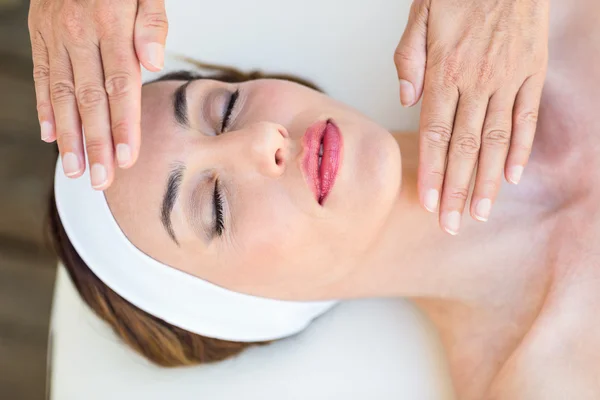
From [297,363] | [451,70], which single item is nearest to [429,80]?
[451,70]

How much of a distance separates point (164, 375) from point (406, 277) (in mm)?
753

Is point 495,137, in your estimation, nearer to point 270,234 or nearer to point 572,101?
point 572,101

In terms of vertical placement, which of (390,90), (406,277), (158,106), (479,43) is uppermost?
(479,43)

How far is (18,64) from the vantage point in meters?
1.88

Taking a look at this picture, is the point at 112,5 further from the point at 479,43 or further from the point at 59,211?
the point at 479,43

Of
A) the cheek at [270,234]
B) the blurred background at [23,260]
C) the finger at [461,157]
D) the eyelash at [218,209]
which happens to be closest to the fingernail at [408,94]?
the finger at [461,157]

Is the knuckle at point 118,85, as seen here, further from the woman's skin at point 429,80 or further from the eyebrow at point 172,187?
the eyebrow at point 172,187

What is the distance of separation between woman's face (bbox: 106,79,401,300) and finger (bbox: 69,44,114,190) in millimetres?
160

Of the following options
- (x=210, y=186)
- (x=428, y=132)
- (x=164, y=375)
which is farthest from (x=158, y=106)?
(x=164, y=375)

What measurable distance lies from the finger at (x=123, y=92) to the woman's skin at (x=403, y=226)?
0.16 meters

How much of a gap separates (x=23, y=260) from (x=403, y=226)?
119cm

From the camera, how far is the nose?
3.69ft

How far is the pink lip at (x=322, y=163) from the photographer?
113cm

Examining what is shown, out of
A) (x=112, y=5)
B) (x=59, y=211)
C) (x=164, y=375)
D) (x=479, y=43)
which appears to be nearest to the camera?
(x=112, y=5)
